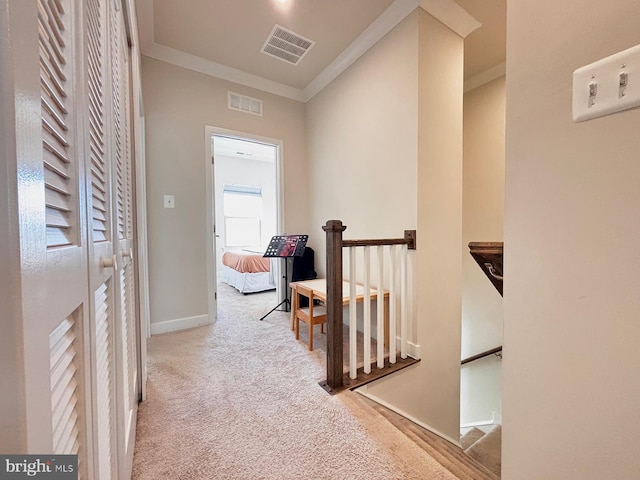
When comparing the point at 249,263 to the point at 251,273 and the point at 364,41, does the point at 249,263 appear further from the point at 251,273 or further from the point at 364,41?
the point at 364,41

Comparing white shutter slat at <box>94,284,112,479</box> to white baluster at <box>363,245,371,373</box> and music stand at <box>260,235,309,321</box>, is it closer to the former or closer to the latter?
white baluster at <box>363,245,371,373</box>

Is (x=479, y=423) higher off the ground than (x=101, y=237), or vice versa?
(x=101, y=237)

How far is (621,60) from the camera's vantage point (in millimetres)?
521

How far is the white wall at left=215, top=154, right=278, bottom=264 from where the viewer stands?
5746 mm

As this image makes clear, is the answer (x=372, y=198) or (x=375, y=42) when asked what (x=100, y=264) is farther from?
(x=375, y=42)

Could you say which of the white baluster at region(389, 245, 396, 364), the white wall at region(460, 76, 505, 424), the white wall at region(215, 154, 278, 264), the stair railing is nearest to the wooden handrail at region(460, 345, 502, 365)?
the white wall at region(460, 76, 505, 424)

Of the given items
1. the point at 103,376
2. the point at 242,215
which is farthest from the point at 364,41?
the point at 242,215

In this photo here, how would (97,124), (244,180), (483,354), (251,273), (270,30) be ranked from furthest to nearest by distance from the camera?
(244,180) < (251,273) < (483,354) < (270,30) < (97,124)

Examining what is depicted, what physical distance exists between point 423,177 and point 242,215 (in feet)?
16.4

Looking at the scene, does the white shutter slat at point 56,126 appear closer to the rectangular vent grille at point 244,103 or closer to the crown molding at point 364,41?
the crown molding at point 364,41

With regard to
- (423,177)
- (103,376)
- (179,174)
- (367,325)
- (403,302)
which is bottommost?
(367,325)

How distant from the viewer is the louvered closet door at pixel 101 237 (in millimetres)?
533

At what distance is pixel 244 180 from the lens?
6027 millimetres

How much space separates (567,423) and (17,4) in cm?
116
